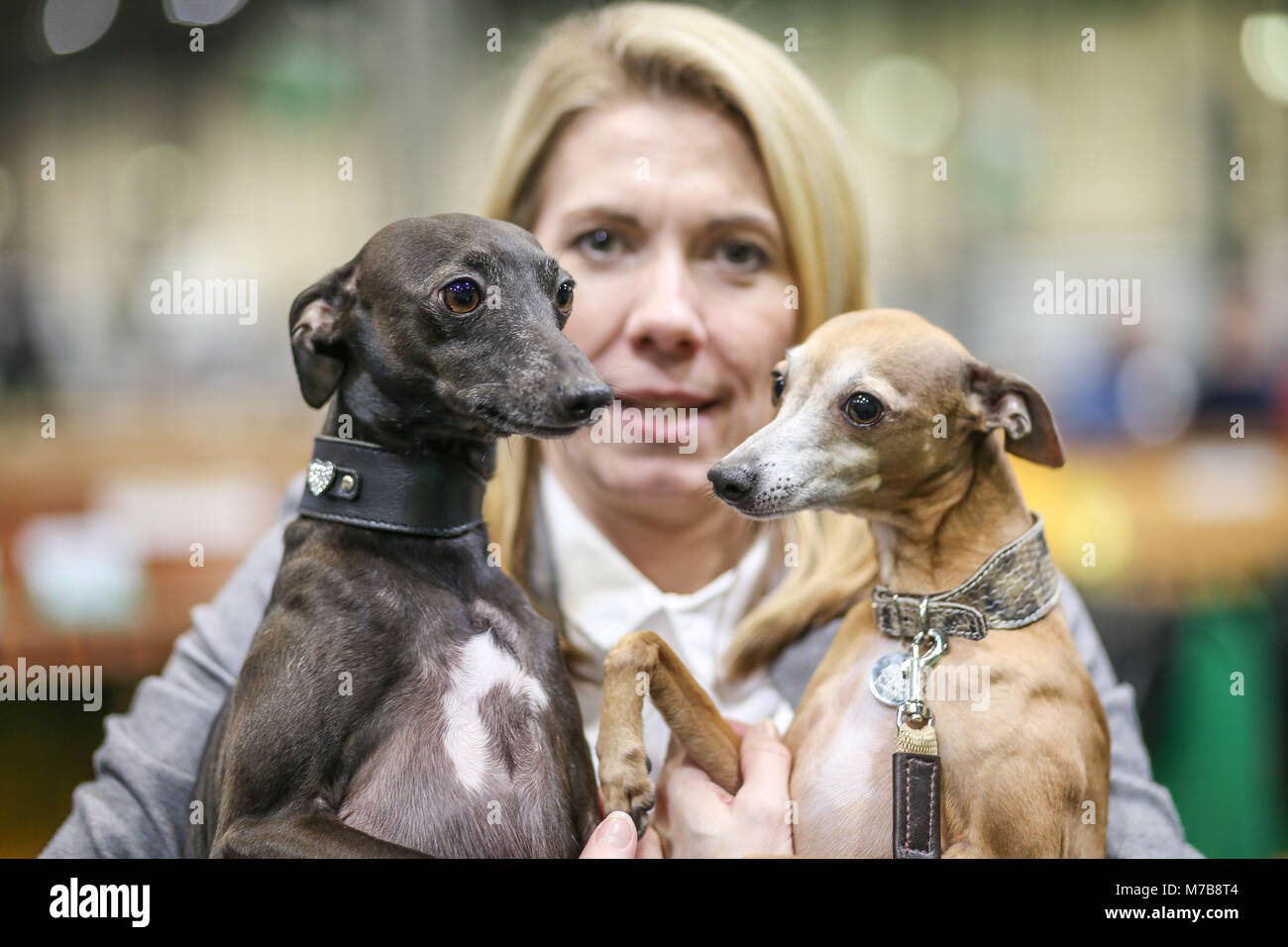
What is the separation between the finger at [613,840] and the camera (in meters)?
1.47

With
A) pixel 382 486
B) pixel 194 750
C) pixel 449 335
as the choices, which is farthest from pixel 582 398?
pixel 194 750

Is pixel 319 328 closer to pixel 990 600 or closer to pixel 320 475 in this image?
pixel 320 475

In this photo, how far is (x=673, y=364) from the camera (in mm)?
1898

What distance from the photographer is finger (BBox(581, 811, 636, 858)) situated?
1468 mm

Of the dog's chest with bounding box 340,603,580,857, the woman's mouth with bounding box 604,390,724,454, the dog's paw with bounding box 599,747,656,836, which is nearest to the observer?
the dog's chest with bounding box 340,603,580,857

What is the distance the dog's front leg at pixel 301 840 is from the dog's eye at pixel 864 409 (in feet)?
2.96

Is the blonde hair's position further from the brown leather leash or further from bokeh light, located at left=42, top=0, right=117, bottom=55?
bokeh light, located at left=42, top=0, right=117, bottom=55

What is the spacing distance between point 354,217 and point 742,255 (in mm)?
712

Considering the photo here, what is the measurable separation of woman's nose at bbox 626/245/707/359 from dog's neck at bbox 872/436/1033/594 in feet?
1.56

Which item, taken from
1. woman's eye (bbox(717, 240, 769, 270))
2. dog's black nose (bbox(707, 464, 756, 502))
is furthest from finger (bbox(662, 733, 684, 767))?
woman's eye (bbox(717, 240, 769, 270))

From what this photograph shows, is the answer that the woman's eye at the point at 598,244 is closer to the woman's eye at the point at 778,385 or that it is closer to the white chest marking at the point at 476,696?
the woman's eye at the point at 778,385

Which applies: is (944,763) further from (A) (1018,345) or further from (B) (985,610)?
(A) (1018,345)

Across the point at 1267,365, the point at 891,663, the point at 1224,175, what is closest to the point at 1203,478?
the point at 1267,365

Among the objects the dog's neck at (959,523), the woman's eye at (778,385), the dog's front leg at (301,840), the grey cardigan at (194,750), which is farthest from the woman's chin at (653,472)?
the dog's front leg at (301,840)
